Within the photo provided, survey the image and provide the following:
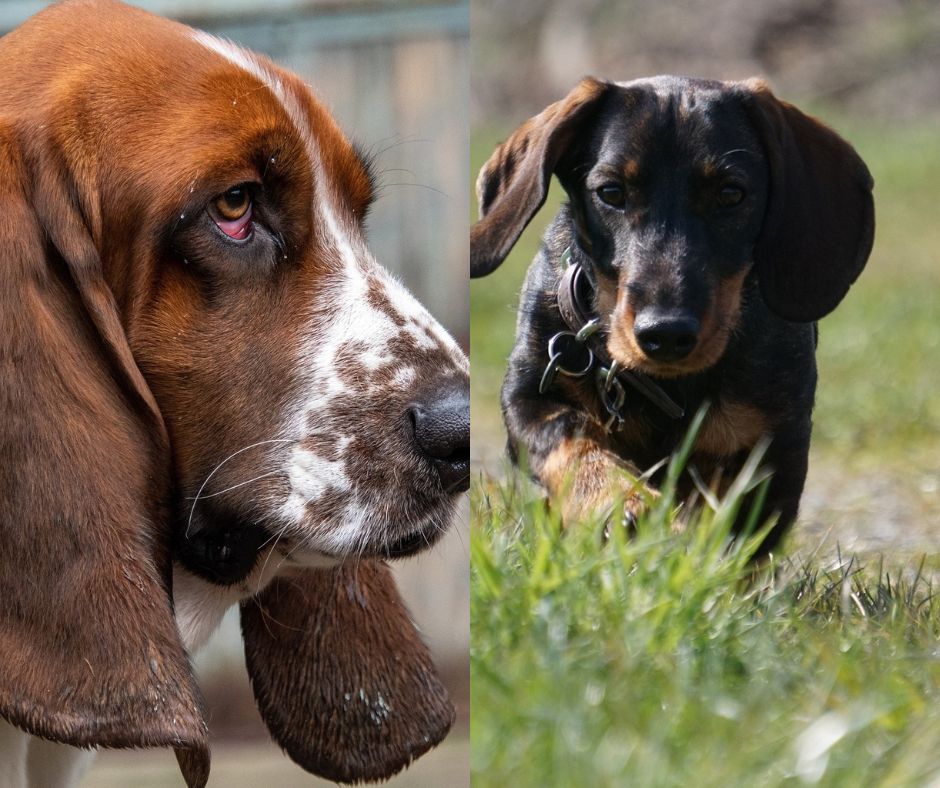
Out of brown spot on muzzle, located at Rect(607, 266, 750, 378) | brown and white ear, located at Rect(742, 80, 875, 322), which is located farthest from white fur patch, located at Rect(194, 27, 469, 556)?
brown and white ear, located at Rect(742, 80, 875, 322)

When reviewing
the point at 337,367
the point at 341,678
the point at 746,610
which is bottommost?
the point at 341,678

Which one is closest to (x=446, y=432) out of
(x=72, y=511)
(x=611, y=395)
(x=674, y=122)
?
(x=611, y=395)

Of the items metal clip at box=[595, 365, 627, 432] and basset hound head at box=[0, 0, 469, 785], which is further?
basset hound head at box=[0, 0, 469, 785]

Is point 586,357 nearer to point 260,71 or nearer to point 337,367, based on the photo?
point 337,367

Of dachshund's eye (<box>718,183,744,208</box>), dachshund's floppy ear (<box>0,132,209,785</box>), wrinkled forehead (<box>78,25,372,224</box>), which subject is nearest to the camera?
dachshund's eye (<box>718,183,744,208</box>)

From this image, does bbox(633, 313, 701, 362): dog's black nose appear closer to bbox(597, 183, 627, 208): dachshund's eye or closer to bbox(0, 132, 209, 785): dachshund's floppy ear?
bbox(597, 183, 627, 208): dachshund's eye

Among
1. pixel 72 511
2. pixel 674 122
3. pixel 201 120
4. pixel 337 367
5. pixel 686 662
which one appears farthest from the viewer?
pixel 337 367

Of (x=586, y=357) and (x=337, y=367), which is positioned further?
(x=337, y=367)
